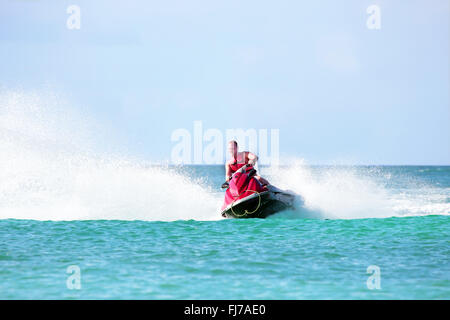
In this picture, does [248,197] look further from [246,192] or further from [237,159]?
[237,159]

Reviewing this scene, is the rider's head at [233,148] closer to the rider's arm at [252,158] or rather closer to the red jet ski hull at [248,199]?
the rider's arm at [252,158]

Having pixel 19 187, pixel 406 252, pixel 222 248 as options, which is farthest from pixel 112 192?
pixel 406 252

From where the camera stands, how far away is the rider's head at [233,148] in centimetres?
1591

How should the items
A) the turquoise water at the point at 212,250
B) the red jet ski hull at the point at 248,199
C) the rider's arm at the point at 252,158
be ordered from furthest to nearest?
the rider's arm at the point at 252,158
the red jet ski hull at the point at 248,199
the turquoise water at the point at 212,250

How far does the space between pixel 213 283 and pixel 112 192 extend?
507 inches

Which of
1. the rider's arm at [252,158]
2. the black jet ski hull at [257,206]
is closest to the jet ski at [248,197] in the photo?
the black jet ski hull at [257,206]

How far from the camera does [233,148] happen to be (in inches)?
628

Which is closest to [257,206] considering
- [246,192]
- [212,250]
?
[246,192]

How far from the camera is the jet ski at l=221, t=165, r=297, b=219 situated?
15453mm

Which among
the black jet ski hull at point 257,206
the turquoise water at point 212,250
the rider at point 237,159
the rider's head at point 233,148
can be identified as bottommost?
the turquoise water at point 212,250

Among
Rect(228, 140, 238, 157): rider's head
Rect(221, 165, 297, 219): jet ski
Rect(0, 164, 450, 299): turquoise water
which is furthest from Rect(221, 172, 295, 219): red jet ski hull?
Rect(228, 140, 238, 157): rider's head

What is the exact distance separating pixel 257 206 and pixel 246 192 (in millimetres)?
502

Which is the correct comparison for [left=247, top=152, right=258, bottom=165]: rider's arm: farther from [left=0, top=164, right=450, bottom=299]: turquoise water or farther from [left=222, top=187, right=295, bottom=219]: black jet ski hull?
[left=0, top=164, right=450, bottom=299]: turquoise water

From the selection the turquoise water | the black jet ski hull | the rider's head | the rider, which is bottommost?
the turquoise water
